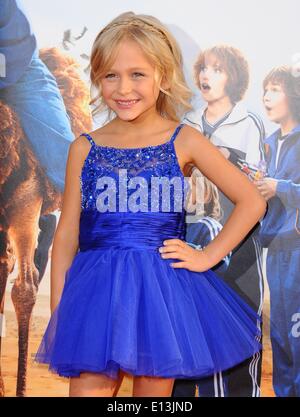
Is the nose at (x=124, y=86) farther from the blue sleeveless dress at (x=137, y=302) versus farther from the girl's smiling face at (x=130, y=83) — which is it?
the blue sleeveless dress at (x=137, y=302)

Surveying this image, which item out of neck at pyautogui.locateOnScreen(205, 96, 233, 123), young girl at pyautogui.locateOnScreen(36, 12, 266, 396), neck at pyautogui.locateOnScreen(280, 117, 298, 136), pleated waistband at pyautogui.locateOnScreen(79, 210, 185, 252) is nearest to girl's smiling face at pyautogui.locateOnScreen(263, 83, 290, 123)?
neck at pyautogui.locateOnScreen(280, 117, 298, 136)

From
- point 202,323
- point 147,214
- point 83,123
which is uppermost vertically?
Answer: point 83,123

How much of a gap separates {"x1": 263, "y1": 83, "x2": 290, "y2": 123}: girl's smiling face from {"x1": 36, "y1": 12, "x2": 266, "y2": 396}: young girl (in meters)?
0.30

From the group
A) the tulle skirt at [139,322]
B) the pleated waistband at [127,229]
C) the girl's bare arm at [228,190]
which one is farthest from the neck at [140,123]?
the tulle skirt at [139,322]

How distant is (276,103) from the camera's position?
2275mm

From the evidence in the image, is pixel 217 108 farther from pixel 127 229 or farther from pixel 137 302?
pixel 137 302

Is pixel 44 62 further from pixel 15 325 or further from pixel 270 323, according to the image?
pixel 270 323

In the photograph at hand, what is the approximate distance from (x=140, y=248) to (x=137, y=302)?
0.56 feet

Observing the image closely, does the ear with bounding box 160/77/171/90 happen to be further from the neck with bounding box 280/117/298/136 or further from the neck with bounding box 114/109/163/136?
the neck with bounding box 280/117/298/136

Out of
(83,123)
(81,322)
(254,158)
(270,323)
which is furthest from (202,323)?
(83,123)

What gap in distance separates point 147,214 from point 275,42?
29.4 inches

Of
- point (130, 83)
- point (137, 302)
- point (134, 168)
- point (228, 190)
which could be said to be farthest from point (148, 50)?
point (137, 302)

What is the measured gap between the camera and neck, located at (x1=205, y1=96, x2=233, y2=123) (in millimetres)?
2303
